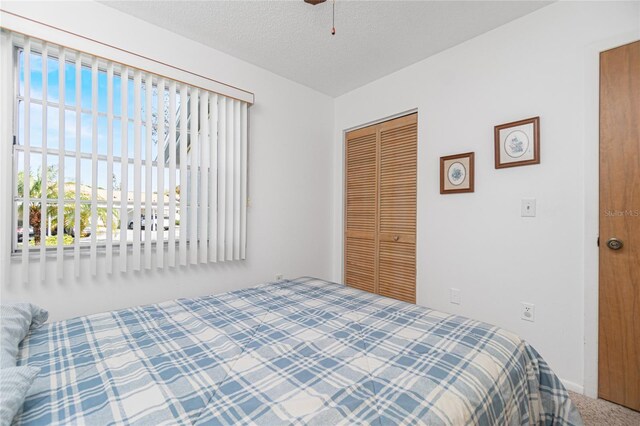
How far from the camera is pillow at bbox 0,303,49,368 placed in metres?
0.86

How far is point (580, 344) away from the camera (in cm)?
178

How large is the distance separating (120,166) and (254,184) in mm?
1048

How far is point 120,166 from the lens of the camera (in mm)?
1990

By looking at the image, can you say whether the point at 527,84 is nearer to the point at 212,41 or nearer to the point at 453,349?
the point at 453,349

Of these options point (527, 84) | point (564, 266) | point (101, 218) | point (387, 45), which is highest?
point (387, 45)

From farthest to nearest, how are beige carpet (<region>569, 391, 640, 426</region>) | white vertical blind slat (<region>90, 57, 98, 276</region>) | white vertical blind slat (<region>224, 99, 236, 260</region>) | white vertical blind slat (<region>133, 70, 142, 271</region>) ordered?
white vertical blind slat (<region>224, 99, 236, 260</region>), white vertical blind slat (<region>133, 70, 142, 271</region>), white vertical blind slat (<region>90, 57, 98, 276</region>), beige carpet (<region>569, 391, 640, 426</region>)

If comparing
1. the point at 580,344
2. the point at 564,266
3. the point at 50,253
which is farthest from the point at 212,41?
the point at 580,344

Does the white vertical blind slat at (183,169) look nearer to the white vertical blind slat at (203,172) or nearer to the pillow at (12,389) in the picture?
the white vertical blind slat at (203,172)

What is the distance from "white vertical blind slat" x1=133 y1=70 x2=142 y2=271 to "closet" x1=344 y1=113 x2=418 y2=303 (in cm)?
207

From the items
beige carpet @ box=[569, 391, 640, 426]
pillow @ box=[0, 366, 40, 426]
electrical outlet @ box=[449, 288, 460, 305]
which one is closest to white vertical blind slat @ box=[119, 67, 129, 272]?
pillow @ box=[0, 366, 40, 426]

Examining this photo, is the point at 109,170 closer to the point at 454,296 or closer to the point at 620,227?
the point at 454,296

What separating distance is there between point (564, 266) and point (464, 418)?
158 centimetres

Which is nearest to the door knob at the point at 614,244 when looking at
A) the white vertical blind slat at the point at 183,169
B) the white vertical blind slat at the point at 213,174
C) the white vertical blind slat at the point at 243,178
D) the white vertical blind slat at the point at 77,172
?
the white vertical blind slat at the point at 243,178

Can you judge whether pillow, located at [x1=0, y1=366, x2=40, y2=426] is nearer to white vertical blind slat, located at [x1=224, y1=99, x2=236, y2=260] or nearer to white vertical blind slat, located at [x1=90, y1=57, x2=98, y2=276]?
white vertical blind slat, located at [x1=90, y1=57, x2=98, y2=276]
